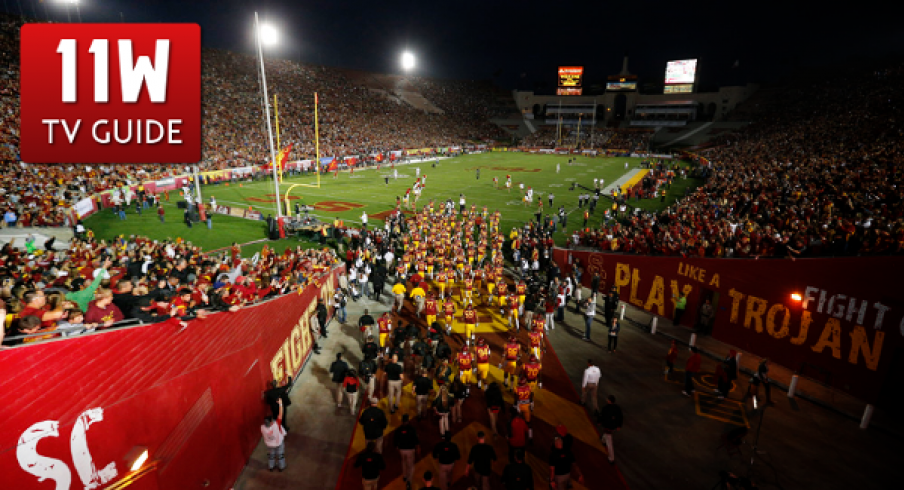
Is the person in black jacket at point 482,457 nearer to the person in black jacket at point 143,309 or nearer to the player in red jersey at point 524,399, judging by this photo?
the player in red jersey at point 524,399

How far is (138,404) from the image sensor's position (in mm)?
5387

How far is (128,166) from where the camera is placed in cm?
3388

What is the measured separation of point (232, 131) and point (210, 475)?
50.3m

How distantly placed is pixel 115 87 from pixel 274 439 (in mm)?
6891

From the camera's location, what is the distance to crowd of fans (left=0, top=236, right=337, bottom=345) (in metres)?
5.38

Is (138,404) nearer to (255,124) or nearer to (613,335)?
(613,335)

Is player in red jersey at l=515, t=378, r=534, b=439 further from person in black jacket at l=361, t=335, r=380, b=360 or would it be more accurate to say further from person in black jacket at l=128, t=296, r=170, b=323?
person in black jacket at l=128, t=296, r=170, b=323

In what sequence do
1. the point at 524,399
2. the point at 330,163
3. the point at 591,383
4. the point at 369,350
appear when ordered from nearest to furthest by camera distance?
the point at 524,399
the point at 591,383
the point at 369,350
the point at 330,163

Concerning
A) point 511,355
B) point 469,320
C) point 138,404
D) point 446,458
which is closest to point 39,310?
point 138,404

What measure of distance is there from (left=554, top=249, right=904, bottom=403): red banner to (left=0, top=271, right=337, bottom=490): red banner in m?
12.4

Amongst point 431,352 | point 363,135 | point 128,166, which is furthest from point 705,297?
point 363,135

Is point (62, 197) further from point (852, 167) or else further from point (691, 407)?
point (852, 167)

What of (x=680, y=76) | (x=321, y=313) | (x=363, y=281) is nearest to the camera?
(x=321, y=313)

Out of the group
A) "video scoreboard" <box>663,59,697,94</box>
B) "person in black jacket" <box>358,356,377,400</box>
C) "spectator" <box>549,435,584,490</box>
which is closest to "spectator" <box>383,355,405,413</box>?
"person in black jacket" <box>358,356,377,400</box>
